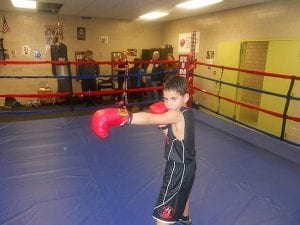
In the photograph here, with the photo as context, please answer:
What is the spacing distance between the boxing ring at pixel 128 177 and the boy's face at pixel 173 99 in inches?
38.7

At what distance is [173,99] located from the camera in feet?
4.24

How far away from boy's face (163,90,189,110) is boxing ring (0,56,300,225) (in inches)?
38.7

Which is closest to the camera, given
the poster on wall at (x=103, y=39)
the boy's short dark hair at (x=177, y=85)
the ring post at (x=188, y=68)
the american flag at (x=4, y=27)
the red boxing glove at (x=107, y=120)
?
the red boxing glove at (x=107, y=120)

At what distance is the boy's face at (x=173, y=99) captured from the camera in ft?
4.20

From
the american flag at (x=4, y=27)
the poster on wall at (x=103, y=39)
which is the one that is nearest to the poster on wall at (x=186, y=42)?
the poster on wall at (x=103, y=39)

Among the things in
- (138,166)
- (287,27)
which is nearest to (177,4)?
(287,27)

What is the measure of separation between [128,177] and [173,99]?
138cm

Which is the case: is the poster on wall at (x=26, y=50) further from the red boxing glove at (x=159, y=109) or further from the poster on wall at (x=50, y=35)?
the red boxing glove at (x=159, y=109)

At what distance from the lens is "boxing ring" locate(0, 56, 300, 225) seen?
1912mm

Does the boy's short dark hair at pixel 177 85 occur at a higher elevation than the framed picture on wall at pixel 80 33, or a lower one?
lower

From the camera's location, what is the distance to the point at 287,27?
4520mm

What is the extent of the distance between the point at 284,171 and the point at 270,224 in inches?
36.1

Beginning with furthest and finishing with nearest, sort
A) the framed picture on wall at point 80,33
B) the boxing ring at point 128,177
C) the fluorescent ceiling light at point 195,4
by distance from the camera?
1. the framed picture on wall at point 80,33
2. the fluorescent ceiling light at point 195,4
3. the boxing ring at point 128,177

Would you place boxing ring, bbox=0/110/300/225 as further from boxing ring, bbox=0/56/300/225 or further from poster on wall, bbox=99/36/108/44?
poster on wall, bbox=99/36/108/44
